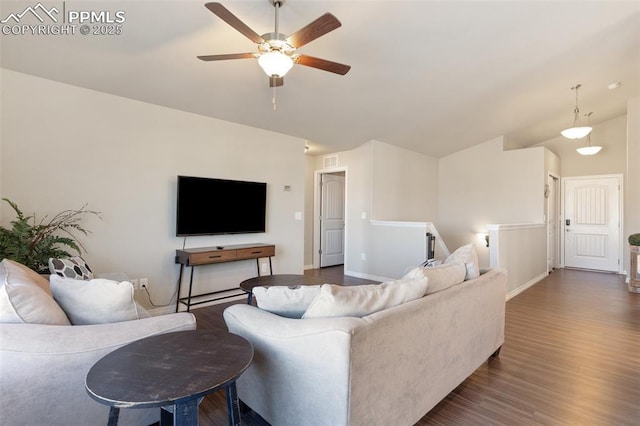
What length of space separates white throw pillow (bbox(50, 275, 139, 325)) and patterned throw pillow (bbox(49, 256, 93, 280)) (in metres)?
0.89

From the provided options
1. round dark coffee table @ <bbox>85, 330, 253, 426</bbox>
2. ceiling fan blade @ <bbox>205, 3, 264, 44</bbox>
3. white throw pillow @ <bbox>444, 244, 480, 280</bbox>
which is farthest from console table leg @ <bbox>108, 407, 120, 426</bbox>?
white throw pillow @ <bbox>444, 244, 480, 280</bbox>

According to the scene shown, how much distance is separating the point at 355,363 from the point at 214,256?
9.04 feet

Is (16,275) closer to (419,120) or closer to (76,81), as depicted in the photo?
(76,81)

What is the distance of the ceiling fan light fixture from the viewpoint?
2189 millimetres

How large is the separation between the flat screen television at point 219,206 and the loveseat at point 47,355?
86.2 inches

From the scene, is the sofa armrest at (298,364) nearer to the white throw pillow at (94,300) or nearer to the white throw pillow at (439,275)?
the white throw pillow at (94,300)

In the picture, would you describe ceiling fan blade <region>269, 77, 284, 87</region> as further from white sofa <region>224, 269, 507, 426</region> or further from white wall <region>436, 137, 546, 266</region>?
white wall <region>436, 137, 546, 266</region>

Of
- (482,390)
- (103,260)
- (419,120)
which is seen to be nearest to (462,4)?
(419,120)

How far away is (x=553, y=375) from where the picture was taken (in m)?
2.37

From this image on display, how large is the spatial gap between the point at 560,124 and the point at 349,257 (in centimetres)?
508

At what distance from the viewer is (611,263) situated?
257 inches

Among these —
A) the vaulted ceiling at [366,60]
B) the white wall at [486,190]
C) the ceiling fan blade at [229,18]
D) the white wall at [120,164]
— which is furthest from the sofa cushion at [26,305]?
the white wall at [486,190]

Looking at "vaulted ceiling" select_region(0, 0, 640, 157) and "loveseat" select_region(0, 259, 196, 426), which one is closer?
"loveseat" select_region(0, 259, 196, 426)

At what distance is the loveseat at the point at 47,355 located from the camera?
1.25 m
